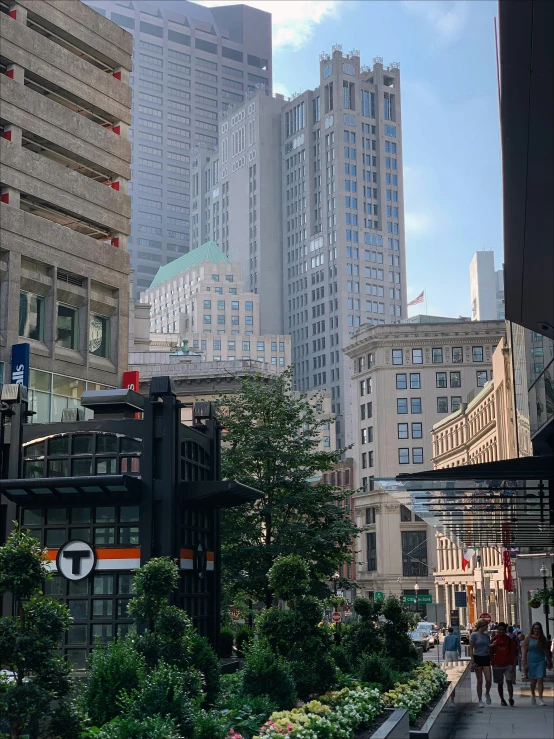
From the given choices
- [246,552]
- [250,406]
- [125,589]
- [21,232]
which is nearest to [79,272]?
[21,232]

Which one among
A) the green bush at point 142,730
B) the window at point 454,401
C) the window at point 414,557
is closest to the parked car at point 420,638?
the green bush at point 142,730

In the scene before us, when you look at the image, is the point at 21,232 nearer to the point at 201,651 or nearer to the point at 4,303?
the point at 4,303

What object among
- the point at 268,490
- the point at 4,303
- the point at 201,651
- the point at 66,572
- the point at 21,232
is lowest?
the point at 201,651

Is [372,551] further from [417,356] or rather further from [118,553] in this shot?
[118,553]

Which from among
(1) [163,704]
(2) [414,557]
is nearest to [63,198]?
(1) [163,704]

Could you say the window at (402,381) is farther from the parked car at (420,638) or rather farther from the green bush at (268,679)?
the green bush at (268,679)

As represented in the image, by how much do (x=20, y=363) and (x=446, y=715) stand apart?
35.1 meters

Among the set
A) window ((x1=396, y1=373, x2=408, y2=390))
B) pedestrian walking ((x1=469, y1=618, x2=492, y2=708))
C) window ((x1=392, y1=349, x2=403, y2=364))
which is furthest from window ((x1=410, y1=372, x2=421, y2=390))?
pedestrian walking ((x1=469, y1=618, x2=492, y2=708))

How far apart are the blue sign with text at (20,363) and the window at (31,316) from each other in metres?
2.79

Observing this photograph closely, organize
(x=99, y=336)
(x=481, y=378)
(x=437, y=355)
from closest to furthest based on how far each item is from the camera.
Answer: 1. (x=99, y=336)
2. (x=481, y=378)
3. (x=437, y=355)

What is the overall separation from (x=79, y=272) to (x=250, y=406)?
1644 centimetres

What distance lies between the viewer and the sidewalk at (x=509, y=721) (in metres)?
17.8

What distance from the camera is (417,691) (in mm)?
22906

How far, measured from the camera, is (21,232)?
5209 centimetres
